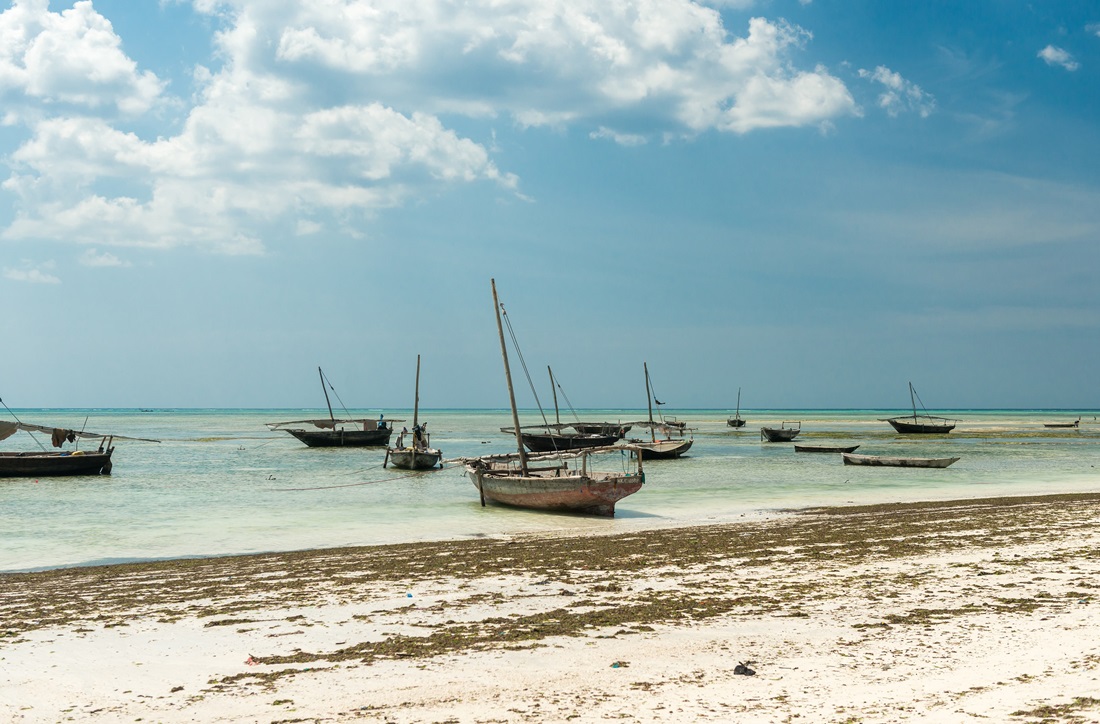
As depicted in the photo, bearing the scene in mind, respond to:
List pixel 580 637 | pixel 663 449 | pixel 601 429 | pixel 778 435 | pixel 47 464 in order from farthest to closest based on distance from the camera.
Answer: pixel 778 435 < pixel 601 429 < pixel 663 449 < pixel 47 464 < pixel 580 637

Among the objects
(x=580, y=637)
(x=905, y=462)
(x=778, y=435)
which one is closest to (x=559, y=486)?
(x=580, y=637)

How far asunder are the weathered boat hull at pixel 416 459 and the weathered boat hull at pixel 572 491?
17.7 metres

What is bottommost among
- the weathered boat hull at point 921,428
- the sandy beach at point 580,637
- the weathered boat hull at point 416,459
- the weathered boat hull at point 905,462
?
the weathered boat hull at point 921,428

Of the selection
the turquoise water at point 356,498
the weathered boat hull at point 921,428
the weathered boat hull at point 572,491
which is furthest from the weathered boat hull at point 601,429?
the weathered boat hull at point 921,428

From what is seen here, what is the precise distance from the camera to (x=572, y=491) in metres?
24.0

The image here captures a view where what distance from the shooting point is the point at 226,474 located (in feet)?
144

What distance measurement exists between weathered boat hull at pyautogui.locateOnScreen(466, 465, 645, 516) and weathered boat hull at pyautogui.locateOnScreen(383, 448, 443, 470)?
17719mm

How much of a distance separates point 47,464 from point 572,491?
29171 millimetres

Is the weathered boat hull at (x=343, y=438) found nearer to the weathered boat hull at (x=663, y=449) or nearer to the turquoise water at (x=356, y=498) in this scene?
the turquoise water at (x=356, y=498)

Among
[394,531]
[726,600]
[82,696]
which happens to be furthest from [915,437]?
[82,696]

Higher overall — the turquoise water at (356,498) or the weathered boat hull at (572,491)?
the weathered boat hull at (572,491)

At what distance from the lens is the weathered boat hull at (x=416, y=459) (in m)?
42.9

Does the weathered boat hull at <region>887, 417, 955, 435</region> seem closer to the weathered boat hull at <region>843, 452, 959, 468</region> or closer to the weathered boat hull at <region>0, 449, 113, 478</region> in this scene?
the weathered boat hull at <region>843, 452, 959, 468</region>

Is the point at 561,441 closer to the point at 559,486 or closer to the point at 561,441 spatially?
the point at 561,441
